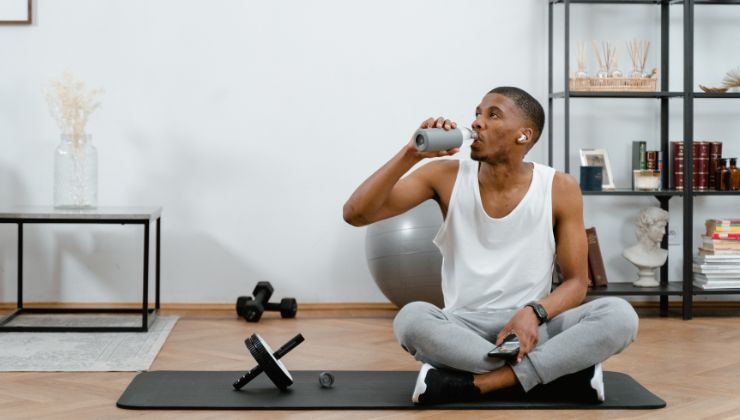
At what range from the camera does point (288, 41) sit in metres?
4.32

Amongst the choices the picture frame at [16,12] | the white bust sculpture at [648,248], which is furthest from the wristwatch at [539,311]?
the picture frame at [16,12]

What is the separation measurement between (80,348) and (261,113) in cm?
138

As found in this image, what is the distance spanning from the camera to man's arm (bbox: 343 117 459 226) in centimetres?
237

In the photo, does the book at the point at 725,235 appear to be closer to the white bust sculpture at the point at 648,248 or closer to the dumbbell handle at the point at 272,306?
the white bust sculpture at the point at 648,248

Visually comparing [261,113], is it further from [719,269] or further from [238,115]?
[719,269]

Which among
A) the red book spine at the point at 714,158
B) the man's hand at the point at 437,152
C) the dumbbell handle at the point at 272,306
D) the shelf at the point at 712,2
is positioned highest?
the shelf at the point at 712,2

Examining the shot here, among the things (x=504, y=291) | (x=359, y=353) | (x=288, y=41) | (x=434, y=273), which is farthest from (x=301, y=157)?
(x=504, y=291)

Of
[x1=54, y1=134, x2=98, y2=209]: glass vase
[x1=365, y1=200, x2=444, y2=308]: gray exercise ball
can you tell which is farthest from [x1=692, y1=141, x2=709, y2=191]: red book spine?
[x1=54, y1=134, x2=98, y2=209]: glass vase

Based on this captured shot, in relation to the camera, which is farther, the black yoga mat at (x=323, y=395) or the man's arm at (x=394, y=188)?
the black yoga mat at (x=323, y=395)

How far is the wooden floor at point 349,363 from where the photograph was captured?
2.48 meters

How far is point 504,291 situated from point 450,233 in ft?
0.70

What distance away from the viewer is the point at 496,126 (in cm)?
262

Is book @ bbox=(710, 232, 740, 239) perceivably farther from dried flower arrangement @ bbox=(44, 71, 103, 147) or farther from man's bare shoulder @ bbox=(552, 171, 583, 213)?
dried flower arrangement @ bbox=(44, 71, 103, 147)

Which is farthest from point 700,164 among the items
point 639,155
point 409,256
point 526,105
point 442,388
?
point 442,388
